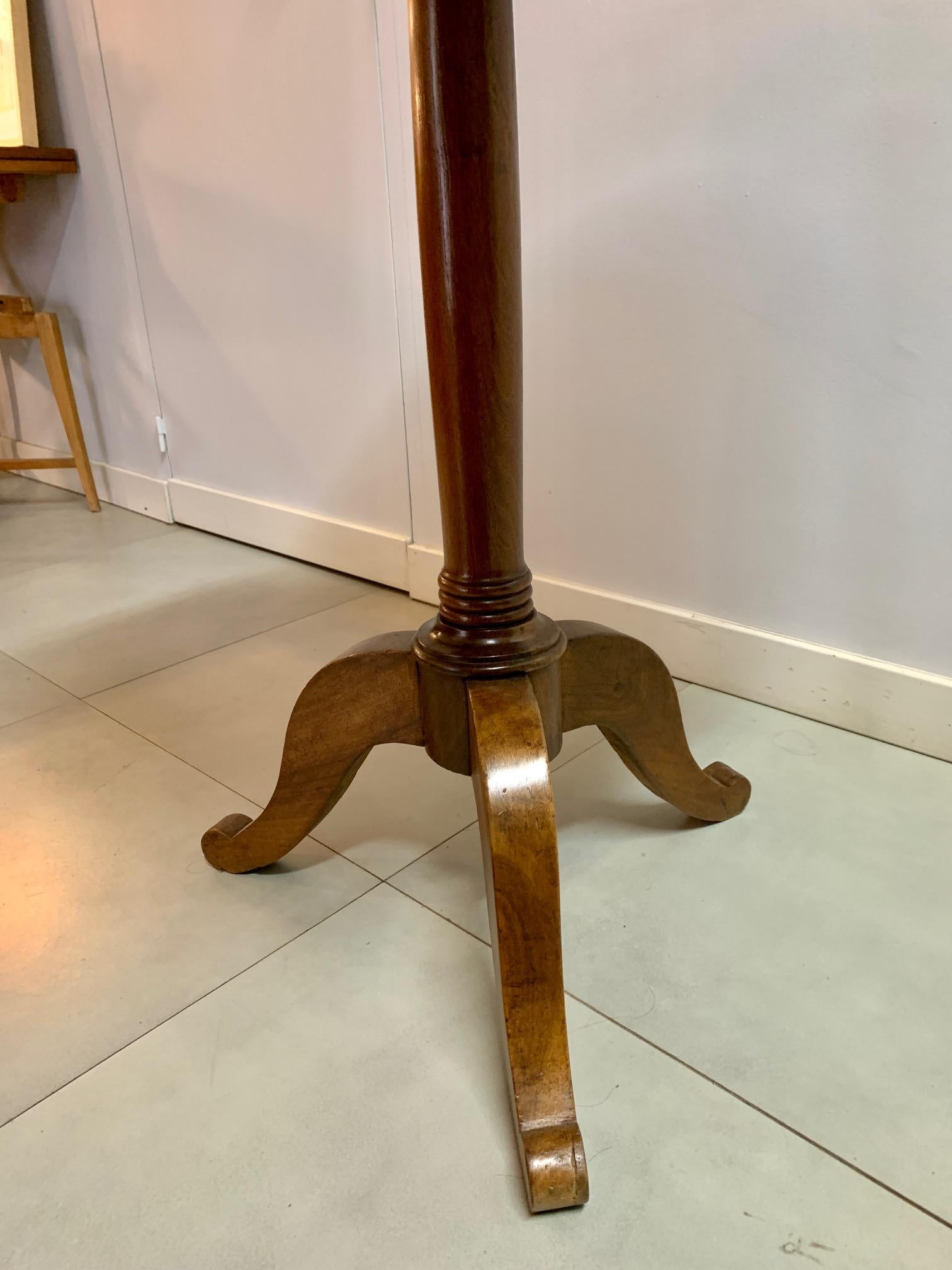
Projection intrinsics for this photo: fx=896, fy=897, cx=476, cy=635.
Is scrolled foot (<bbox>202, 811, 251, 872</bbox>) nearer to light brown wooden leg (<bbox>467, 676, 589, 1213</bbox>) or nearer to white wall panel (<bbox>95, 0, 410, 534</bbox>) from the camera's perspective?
light brown wooden leg (<bbox>467, 676, 589, 1213</bbox>)

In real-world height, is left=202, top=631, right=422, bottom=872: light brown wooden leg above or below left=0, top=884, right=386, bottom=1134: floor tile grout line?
above

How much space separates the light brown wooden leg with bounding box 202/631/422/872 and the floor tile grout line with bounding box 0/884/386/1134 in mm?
77

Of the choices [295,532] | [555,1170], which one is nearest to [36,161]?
[295,532]

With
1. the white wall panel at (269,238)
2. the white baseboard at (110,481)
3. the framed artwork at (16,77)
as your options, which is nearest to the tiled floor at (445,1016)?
the white wall panel at (269,238)

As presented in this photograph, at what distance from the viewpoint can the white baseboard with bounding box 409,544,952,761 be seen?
989 millimetres

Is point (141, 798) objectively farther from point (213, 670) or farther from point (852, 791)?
point (852, 791)

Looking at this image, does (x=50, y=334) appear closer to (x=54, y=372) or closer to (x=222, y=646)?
(x=54, y=372)

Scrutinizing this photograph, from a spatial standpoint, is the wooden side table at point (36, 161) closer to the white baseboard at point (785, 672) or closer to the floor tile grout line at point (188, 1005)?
the white baseboard at point (785, 672)

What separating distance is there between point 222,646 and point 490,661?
0.82 m

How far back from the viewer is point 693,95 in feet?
3.18

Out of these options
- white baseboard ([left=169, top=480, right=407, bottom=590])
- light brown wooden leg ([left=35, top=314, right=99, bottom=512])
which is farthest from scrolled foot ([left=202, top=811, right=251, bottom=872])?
light brown wooden leg ([left=35, top=314, right=99, bottom=512])

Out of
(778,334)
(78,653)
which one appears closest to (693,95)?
(778,334)

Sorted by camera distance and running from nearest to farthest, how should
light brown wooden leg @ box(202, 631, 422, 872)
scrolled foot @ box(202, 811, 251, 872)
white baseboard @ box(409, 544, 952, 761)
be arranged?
light brown wooden leg @ box(202, 631, 422, 872), scrolled foot @ box(202, 811, 251, 872), white baseboard @ box(409, 544, 952, 761)

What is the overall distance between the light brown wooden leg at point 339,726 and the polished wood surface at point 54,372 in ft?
5.48
